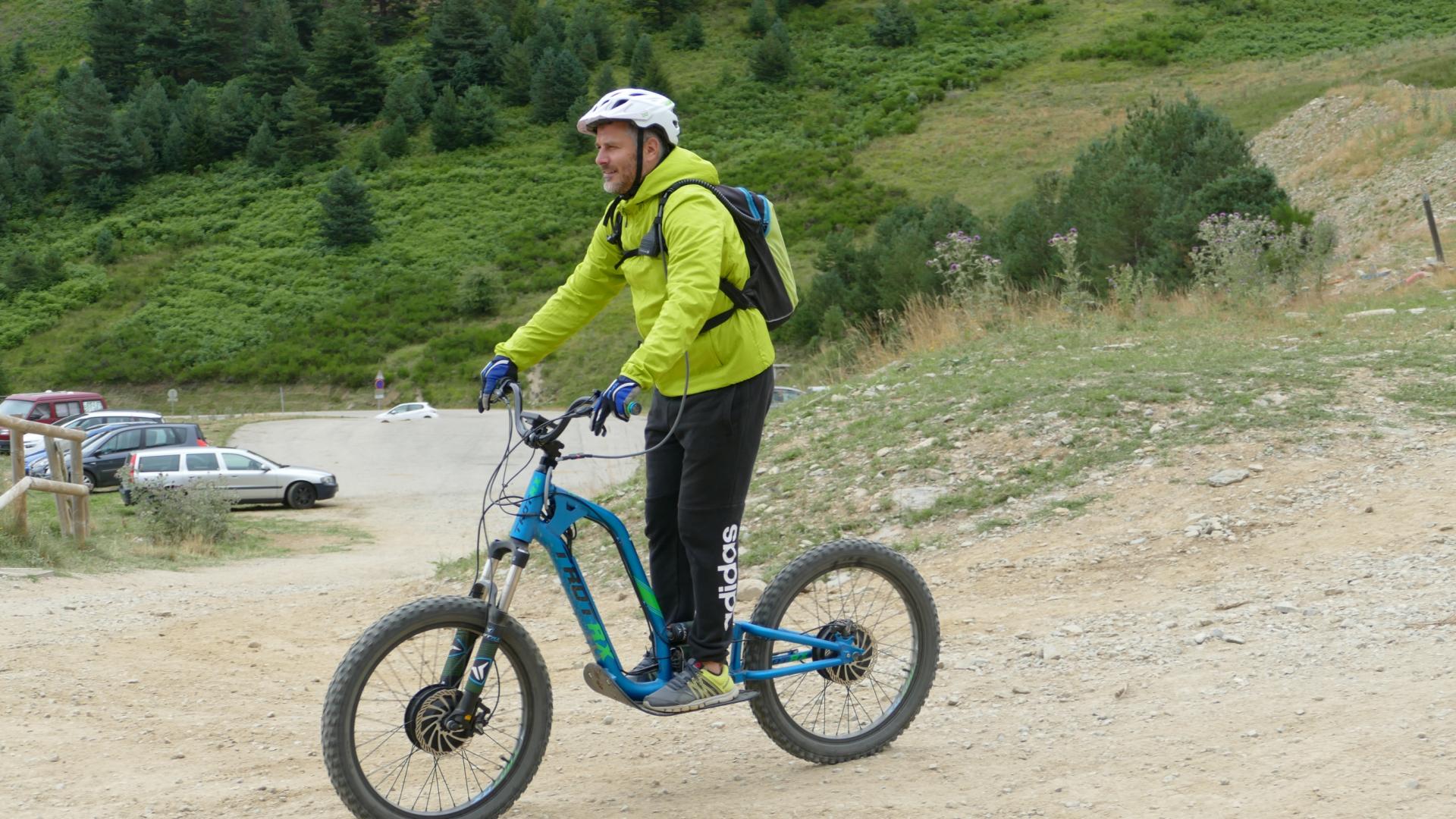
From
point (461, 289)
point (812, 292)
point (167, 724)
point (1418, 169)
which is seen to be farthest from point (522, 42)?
point (167, 724)

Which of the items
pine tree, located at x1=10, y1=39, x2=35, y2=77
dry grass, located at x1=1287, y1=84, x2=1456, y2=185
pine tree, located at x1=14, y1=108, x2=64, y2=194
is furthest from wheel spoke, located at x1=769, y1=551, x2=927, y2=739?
pine tree, located at x1=10, y1=39, x2=35, y2=77

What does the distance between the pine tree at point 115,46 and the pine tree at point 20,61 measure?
553 cm

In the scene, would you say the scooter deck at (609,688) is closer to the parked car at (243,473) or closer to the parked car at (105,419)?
the parked car at (243,473)

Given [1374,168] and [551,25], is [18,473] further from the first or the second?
[551,25]

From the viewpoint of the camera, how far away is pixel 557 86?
75375 mm

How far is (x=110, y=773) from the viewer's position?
4.50 metres

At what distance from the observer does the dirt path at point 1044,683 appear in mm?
3812

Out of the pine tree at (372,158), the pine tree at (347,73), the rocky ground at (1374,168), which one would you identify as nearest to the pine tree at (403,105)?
the pine tree at (347,73)

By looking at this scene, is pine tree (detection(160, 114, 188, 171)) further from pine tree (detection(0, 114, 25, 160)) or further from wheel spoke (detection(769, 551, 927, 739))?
wheel spoke (detection(769, 551, 927, 739))

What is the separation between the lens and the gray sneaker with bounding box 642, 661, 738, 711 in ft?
13.0

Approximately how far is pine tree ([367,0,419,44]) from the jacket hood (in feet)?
318

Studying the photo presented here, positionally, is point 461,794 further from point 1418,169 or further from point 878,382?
point 1418,169

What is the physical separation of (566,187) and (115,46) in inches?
1712

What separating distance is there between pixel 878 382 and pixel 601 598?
395 centimetres
